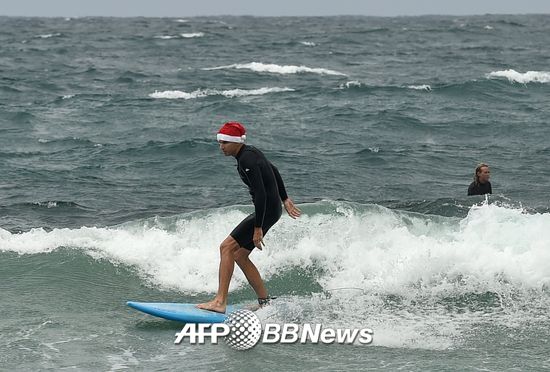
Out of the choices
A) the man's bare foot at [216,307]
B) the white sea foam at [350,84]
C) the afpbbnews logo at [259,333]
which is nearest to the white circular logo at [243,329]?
the afpbbnews logo at [259,333]

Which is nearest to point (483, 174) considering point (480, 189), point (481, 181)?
point (481, 181)

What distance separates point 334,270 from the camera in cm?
1066

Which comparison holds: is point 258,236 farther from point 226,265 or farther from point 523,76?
point 523,76

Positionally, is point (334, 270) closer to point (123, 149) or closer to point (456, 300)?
point (456, 300)

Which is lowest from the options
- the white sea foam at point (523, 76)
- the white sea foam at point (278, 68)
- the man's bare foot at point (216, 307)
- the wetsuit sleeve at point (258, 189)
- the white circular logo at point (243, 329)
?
the white sea foam at point (278, 68)

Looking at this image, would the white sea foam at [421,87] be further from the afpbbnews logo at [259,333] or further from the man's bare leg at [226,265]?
the afpbbnews logo at [259,333]

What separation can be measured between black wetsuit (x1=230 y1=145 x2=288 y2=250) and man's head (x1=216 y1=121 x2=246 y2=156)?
2.6 inches

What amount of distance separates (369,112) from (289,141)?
190 inches

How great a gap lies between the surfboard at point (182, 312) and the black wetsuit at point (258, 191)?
0.68 m

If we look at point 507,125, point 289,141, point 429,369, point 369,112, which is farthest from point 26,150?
point 429,369

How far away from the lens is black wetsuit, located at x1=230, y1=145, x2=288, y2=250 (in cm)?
857

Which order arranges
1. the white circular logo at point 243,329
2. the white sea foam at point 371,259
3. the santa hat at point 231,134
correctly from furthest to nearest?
the white sea foam at point 371,259, the santa hat at point 231,134, the white circular logo at point 243,329

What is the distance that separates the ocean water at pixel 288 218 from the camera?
27.8 feet

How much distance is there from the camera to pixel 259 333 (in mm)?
8492
